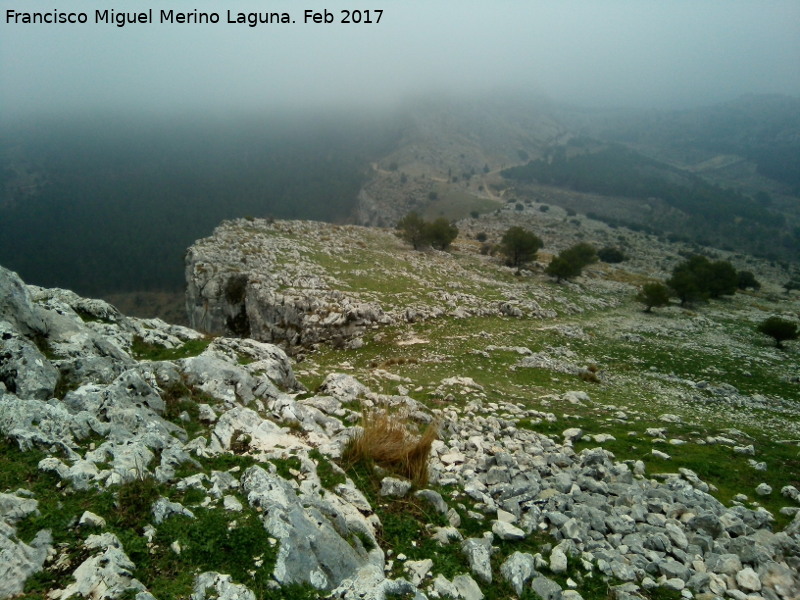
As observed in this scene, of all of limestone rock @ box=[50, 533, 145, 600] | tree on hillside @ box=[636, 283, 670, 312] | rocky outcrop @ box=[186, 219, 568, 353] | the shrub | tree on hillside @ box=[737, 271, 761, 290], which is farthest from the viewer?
the shrub

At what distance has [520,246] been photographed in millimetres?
49562

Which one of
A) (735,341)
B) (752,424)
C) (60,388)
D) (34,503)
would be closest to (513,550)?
(34,503)

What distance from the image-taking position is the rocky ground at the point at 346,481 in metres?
5.13

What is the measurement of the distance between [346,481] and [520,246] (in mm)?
45877

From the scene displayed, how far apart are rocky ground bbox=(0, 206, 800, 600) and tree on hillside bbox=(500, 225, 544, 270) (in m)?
31.2

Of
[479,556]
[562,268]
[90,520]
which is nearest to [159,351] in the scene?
[90,520]

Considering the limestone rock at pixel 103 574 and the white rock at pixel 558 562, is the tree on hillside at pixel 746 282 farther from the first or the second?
the limestone rock at pixel 103 574

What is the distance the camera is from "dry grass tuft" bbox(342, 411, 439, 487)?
8375 millimetres

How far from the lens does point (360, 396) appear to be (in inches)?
524

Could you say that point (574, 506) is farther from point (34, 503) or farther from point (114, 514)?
point (34, 503)

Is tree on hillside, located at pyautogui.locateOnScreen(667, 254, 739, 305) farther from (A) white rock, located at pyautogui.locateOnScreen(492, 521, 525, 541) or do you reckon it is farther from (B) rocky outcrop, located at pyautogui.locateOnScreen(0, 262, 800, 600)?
(A) white rock, located at pyautogui.locateOnScreen(492, 521, 525, 541)

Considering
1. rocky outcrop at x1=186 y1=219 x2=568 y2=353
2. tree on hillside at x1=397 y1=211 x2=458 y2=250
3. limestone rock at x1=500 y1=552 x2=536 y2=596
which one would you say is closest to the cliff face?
rocky outcrop at x1=186 y1=219 x2=568 y2=353

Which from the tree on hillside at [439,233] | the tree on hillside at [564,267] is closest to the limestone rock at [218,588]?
the tree on hillside at [564,267]

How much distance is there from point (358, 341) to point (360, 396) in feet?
40.3
